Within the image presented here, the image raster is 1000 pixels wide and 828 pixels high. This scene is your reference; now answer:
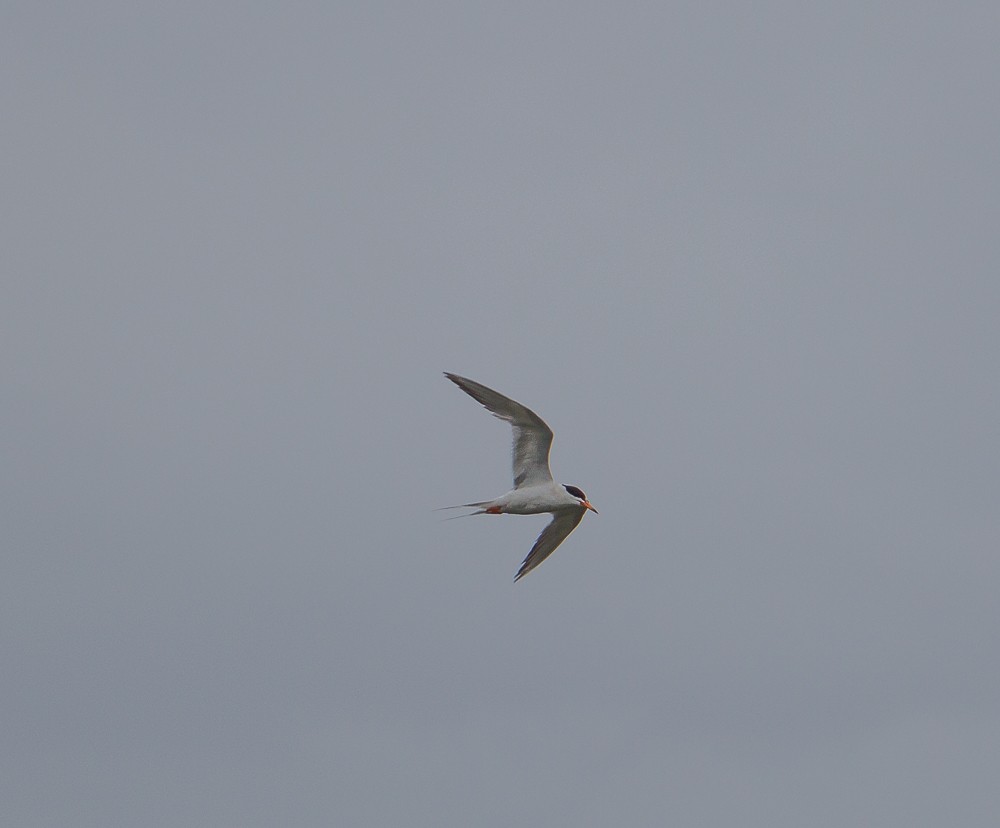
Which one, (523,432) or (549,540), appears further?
(549,540)

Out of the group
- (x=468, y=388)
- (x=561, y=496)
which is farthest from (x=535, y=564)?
(x=468, y=388)

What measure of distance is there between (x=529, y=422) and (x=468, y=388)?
1.38 meters

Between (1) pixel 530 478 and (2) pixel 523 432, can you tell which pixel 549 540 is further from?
(2) pixel 523 432

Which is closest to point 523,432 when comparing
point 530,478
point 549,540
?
point 530,478

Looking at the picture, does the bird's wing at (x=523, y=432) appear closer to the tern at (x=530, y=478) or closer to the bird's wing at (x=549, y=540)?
the tern at (x=530, y=478)

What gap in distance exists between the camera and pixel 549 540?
30922mm

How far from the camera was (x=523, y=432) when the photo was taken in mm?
29391

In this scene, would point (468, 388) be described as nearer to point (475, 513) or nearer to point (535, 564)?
point (475, 513)

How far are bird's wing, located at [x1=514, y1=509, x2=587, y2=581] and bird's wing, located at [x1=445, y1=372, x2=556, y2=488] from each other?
4.07 ft

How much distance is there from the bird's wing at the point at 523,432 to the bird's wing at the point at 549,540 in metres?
1.24

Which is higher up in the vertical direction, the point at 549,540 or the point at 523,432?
the point at 523,432

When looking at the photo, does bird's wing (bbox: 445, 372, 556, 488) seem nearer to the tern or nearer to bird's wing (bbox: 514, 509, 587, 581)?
the tern

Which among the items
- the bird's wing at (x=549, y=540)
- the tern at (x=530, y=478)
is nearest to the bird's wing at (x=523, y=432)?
the tern at (x=530, y=478)

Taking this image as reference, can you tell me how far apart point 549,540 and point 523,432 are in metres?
2.49
